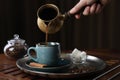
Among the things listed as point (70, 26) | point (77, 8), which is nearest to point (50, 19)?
point (77, 8)

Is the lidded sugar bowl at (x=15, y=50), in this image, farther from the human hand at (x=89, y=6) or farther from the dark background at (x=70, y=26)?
the dark background at (x=70, y=26)

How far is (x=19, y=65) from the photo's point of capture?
0.88m

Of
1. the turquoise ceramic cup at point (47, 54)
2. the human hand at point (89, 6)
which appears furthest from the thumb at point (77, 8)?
the turquoise ceramic cup at point (47, 54)

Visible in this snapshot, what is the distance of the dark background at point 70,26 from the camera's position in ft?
7.66

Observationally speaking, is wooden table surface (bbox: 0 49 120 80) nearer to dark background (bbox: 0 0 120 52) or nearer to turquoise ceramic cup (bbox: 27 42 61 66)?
turquoise ceramic cup (bbox: 27 42 61 66)

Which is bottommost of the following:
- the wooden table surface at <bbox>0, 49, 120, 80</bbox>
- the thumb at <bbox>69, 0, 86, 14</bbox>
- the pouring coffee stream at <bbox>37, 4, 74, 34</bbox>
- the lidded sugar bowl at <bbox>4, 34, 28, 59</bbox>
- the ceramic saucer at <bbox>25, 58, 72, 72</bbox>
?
the wooden table surface at <bbox>0, 49, 120, 80</bbox>

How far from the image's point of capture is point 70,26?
2.67m

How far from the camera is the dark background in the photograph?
7.66 ft

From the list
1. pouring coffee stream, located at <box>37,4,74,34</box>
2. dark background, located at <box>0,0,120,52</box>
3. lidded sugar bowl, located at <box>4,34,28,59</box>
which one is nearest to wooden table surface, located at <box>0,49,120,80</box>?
lidded sugar bowl, located at <box>4,34,28,59</box>

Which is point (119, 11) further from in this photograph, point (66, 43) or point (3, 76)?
point (3, 76)

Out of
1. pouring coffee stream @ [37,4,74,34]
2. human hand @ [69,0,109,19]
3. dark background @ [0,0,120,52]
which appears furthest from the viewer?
dark background @ [0,0,120,52]

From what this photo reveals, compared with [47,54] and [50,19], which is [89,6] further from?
[47,54]

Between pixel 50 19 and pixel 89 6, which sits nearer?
pixel 50 19

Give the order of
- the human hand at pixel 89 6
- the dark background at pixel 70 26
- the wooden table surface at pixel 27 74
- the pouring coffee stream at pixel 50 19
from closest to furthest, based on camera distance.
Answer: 1. the wooden table surface at pixel 27 74
2. the pouring coffee stream at pixel 50 19
3. the human hand at pixel 89 6
4. the dark background at pixel 70 26
